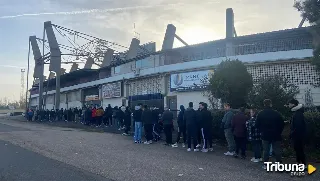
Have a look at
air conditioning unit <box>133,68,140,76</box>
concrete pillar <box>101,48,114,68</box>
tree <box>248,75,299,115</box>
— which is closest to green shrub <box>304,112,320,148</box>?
tree <box>248,75,299,115</box>

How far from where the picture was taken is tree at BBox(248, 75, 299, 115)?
12078 millimetres

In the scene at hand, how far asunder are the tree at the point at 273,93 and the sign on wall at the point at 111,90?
72.6 ft

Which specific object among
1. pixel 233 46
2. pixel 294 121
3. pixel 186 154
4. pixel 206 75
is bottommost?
pixel 186 154

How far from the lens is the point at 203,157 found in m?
10.2

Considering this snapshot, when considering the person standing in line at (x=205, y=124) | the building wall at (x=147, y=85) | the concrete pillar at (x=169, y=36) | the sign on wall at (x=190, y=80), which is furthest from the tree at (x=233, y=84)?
the concrete pillar at (x=169, y=36)

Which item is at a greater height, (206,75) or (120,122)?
(206,75)

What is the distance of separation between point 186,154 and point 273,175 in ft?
12.7

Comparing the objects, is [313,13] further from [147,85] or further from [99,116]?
[147,85]

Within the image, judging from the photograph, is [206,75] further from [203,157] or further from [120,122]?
[203,157]

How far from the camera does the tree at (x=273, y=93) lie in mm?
12078

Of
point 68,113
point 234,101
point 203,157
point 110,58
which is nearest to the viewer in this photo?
point 203,157

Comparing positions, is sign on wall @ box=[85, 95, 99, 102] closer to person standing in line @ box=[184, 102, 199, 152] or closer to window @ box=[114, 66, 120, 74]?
window @ box=[114, 66, 120, 74]

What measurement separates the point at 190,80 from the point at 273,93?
12.9 meters

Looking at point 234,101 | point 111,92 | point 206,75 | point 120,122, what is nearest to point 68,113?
point 111,92
